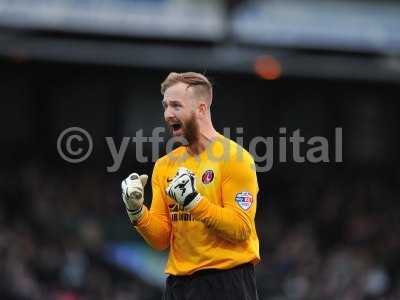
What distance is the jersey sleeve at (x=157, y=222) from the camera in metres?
6.18

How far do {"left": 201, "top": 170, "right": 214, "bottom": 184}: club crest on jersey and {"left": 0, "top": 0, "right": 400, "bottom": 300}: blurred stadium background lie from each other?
9.24 m

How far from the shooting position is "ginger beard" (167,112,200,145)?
6012 millimetres

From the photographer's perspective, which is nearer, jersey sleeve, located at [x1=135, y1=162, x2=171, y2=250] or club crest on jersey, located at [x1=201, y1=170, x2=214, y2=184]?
club crest on jersey, located at [x1=201, y1=170, x2=214, y2=184]

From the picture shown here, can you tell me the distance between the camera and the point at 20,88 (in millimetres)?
20125

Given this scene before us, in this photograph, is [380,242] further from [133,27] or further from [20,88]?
[20,88]

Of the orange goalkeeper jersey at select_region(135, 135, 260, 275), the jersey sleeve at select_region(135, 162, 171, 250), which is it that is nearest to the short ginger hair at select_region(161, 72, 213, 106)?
the orange goalkeeper jersey at select_region(135, 135, 260, 275)

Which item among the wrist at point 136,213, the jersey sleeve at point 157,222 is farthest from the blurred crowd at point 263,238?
the wrist at point 136,213

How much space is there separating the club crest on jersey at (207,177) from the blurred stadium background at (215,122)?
9243 mm

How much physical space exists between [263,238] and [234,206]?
45.3 ft

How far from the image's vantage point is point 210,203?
577cm

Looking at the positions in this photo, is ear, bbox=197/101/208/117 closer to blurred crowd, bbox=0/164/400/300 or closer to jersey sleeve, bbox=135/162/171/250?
Result: jersey sleeve, bbox=135/162/171/250

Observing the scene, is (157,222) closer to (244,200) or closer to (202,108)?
(244,200)

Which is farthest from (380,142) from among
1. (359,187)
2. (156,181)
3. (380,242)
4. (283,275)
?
(156,181)

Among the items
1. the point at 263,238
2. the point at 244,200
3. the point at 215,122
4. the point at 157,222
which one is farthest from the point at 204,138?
the point at 215,122
